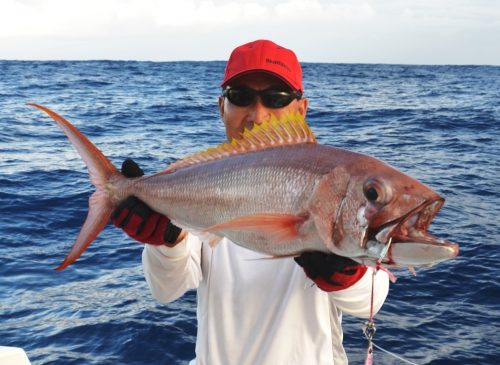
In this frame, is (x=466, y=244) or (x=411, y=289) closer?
(x=411, y=289)

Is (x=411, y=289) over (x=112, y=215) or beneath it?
beneath

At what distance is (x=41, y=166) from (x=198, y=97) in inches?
896

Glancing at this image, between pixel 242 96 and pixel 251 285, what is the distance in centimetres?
126

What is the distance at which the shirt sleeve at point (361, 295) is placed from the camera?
3.16 m

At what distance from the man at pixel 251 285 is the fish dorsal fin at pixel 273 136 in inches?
25.3

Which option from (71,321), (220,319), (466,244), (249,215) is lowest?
(71,321)

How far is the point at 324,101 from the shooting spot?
34969 mm

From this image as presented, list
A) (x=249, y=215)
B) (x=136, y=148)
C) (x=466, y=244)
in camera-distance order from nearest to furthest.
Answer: (x=249, y=215) → (x=466, y=244) → (x=136, y=148)

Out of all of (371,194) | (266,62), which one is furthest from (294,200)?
(266,62)

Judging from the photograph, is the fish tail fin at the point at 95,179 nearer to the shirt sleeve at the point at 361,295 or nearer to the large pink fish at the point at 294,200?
the large pink fish at the point at 294,200

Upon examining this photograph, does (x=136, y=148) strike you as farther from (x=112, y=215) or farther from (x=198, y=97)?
(x=198, y=97)

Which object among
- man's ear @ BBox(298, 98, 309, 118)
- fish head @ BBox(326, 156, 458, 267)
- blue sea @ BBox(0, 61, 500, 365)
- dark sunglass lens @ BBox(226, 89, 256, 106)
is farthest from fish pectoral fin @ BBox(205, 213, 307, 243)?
blue sea @ BBox(0, 61, 500, 365)

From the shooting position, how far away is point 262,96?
3693 mm

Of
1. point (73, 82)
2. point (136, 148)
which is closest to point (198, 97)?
point (73, 82)
